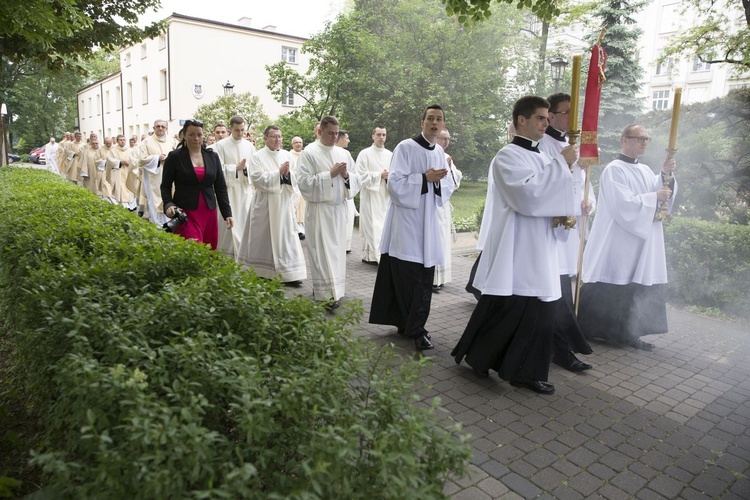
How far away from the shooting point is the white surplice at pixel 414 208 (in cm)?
564

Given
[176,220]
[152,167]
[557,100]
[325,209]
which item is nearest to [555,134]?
[557,100]

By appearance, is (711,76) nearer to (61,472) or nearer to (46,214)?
(46,214)

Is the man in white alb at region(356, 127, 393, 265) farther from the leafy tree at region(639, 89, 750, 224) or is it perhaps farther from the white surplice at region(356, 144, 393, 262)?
the leafy tree at region(639, 89, 750, 224)

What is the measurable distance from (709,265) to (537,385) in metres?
4.73

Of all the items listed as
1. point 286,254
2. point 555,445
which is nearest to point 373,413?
point 555,445

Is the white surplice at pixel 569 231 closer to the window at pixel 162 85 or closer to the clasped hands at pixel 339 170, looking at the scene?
the clasped hands at pixel 339 170

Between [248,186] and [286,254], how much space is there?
83.8 inches

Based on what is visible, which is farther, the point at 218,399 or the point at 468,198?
the point at 468,198

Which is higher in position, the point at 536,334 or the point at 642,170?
the point at 642,170

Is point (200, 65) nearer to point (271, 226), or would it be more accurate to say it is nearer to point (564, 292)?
point (271, 226)

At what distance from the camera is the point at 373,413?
1821 millimetres

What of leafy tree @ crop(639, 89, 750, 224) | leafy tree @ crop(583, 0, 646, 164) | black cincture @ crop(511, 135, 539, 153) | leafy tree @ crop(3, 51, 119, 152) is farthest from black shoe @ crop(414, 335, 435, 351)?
leafy tree @ crop(3, 51, 119, 152)

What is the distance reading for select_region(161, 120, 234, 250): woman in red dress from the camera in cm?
Answer: 640

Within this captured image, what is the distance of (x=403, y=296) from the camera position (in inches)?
227
